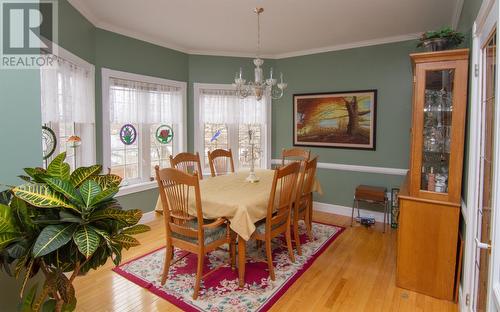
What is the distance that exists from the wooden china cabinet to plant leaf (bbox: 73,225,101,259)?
2405 millimetres

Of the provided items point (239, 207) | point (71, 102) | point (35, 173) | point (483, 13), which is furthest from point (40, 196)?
point (483, 13)

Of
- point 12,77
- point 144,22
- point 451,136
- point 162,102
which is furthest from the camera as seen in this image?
point 162,102

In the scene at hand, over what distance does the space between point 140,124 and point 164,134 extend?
1.35 ft

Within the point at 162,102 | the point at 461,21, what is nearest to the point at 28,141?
the point at 162,102

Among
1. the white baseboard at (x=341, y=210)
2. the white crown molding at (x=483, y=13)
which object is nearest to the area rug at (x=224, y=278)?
the white baseboard at (x=341, y=210)

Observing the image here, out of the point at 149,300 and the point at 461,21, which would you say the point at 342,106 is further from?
the point at 149,300

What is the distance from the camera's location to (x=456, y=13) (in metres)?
3.11

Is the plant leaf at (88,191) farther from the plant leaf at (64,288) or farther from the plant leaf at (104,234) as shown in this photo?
the plant leaf at (64,288)

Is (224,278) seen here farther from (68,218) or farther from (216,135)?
(216,135)

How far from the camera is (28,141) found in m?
1.46

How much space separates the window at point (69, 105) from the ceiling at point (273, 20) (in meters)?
0.63

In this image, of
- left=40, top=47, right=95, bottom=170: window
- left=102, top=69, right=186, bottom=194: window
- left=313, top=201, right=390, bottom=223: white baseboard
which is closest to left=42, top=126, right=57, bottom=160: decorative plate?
left=40, top=47, right=95, bottom=170: window

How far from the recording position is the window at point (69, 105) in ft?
8.59

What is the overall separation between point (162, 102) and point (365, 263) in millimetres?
3435
